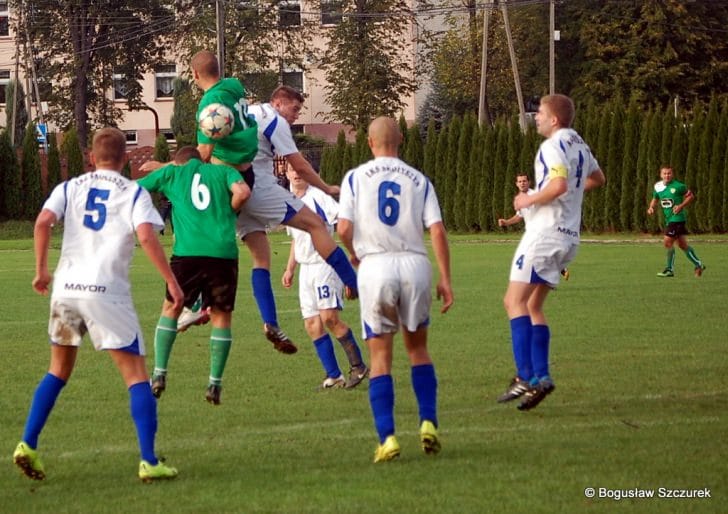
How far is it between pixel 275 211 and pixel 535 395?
7.96 feet

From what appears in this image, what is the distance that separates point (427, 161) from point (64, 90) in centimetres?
2875

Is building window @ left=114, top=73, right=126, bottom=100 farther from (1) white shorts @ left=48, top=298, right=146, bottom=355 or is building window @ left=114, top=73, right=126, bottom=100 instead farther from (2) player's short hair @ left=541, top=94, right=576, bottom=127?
(1) white shorts @ left=48, top=298, right=146, bottom=355

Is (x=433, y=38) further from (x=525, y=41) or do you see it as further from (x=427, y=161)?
(x=427, y=161)

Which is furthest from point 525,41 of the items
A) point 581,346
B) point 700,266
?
point 581,346

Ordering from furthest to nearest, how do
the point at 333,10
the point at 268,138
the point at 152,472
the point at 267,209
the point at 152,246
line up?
the point at 333,10 < the point at 268,138 < the point at 267,209 < the point at 152,246 < the point at 152,472

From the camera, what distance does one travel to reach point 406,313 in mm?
8141

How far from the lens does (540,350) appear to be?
404 inches

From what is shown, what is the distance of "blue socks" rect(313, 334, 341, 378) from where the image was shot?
11500 mm

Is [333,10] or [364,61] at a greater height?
[333,10]

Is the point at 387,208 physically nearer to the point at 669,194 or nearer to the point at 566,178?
the point at 566,178

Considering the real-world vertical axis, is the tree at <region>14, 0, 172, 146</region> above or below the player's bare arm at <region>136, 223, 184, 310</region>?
above

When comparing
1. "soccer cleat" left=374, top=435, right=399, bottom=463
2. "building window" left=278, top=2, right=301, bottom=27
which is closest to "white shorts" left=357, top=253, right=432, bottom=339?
"soccer cleat" left=374, top=435, right=399, bottom=463

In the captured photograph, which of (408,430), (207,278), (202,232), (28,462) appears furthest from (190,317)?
(28,462)

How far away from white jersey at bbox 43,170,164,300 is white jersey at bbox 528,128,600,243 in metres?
3.61
